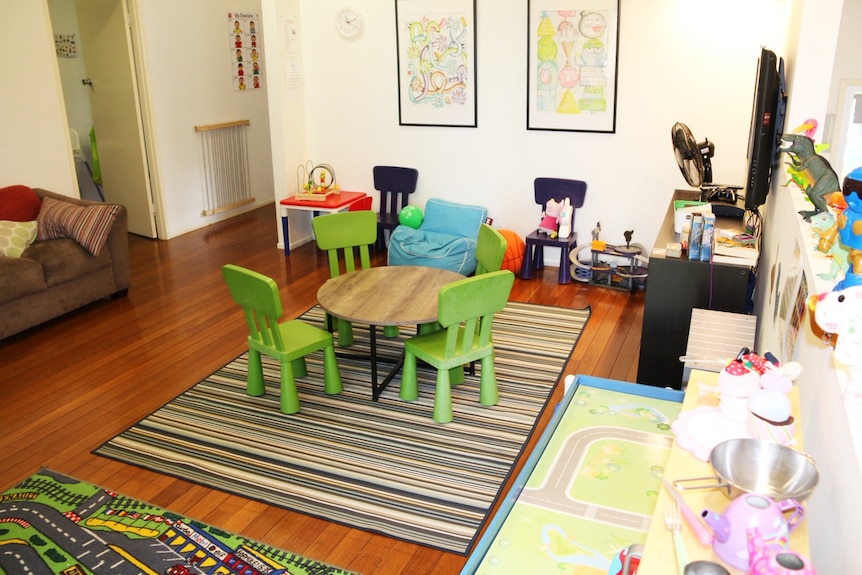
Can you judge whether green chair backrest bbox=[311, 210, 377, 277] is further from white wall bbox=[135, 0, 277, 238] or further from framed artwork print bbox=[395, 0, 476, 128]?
white wall bbox=[135, 0, 277, 238]

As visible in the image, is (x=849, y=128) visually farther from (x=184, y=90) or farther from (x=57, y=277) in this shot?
(x=57, y=277)

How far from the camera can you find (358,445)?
11.6 ft

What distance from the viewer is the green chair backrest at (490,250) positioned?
397cm

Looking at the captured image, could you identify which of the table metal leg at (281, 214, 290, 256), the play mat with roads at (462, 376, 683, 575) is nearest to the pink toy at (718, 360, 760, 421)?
the play mat with roads at (462, 376, 683, 575)

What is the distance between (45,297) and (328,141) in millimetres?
2856

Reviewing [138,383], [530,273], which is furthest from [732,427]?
[530,273]

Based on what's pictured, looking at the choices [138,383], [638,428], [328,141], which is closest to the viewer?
[638,428]

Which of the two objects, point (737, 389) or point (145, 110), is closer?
point (737, 389)

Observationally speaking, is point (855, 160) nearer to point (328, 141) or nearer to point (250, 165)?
point (328, 141)

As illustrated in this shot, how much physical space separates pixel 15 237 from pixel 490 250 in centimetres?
328

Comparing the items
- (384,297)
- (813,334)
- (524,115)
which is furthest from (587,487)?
(524,115)

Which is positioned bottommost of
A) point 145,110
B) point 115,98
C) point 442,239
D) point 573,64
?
point 442,239

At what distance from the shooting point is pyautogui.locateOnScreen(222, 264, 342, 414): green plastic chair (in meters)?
3.60

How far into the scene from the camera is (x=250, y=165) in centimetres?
824
